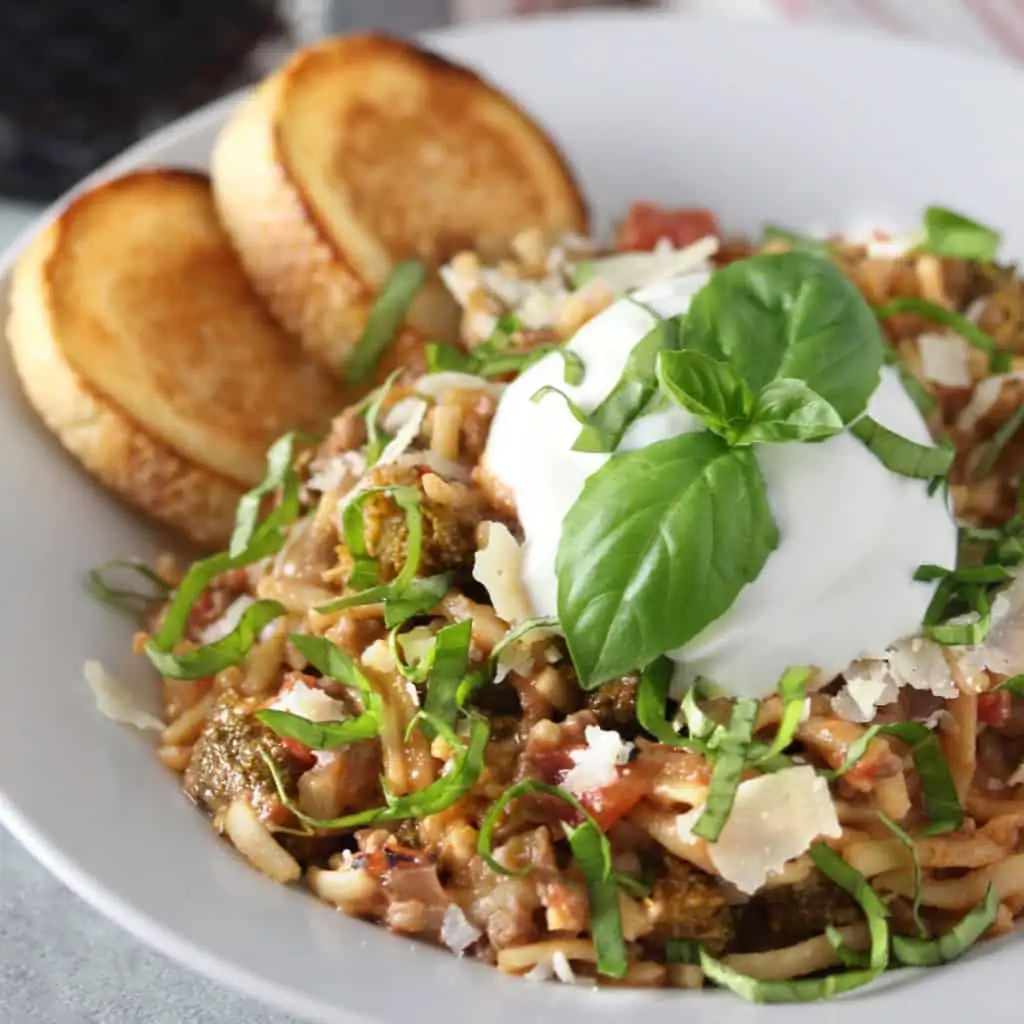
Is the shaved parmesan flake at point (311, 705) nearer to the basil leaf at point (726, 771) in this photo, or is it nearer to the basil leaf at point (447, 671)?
the basil leaf at point (447, 671)

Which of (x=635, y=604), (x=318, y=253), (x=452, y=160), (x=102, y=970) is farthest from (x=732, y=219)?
(x=102, y=970)

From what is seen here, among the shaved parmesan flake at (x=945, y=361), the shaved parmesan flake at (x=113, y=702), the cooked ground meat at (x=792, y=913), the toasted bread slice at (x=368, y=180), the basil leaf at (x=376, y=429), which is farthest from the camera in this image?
the toasted bread slice at (x=368, y=180)

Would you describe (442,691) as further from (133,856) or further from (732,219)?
(732,219)

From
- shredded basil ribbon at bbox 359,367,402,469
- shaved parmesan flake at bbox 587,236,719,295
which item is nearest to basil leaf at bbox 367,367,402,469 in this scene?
shredded basil ribbon at bbox 359,367,402,469

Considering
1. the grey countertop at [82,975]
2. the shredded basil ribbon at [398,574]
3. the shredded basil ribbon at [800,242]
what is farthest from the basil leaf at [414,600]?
the shredded basil ribbon at [800,242]

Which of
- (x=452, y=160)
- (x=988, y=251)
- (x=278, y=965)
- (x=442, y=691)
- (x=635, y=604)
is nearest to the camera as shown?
(x=278, y=965)

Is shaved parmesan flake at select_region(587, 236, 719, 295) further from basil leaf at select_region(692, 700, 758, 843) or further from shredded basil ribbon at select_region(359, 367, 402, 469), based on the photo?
basil leaf at select_region(692, 700, 758, 843)
